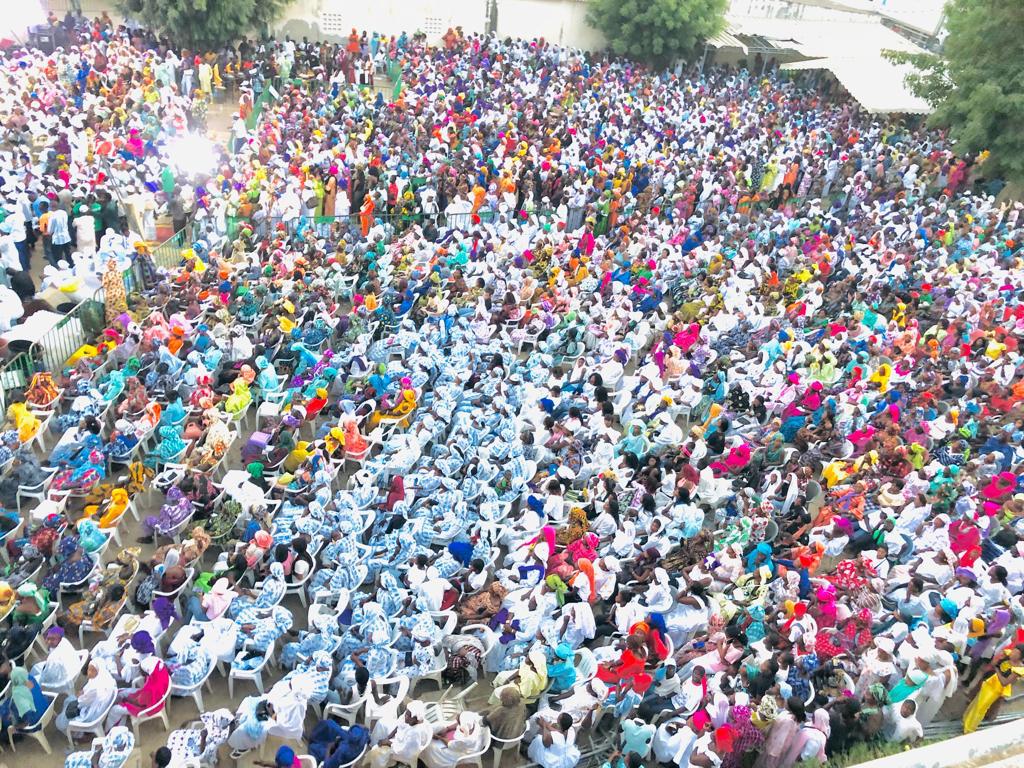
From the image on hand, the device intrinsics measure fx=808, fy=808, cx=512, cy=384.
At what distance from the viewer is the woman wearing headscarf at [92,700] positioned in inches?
272

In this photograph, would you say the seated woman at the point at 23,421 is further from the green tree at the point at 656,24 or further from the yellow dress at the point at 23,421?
the green tree at the point at 656,24

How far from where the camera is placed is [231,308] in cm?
1270

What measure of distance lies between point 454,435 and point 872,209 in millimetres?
13803

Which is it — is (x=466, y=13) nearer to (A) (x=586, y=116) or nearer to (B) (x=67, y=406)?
(A) (x=586, y=116)

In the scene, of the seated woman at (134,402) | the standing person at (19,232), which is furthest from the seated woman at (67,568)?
the standing person at (19,232)

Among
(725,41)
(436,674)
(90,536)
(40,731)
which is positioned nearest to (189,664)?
(40,731)

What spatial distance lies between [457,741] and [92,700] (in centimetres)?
315

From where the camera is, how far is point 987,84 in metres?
21.4

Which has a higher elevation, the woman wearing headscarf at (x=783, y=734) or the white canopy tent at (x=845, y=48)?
the white canopy tent at (x=845, y=48)

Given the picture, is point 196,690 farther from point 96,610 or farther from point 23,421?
point 23,421

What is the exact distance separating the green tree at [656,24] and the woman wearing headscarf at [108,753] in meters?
27.6

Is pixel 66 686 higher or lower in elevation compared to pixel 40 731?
higher

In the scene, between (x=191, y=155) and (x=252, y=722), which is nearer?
(x=252, y=722)

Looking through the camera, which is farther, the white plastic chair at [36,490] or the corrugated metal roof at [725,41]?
the corrugated metal roof at [725,41]
